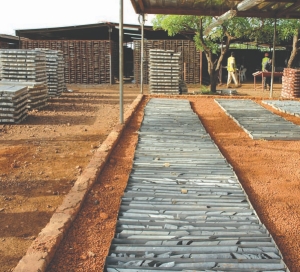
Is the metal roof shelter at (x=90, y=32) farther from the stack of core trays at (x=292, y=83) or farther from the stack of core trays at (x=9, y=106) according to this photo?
the stack of core trays at (x=9, y=106)

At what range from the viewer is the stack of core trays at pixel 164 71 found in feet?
51.6

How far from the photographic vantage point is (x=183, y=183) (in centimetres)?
467

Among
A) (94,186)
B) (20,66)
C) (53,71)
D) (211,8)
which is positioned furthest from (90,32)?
(94,186)

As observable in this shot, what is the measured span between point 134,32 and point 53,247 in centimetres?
2173

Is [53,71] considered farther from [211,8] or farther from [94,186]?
[94,186]

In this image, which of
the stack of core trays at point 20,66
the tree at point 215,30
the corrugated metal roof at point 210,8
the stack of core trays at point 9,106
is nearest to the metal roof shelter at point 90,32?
the tree at point 215,30

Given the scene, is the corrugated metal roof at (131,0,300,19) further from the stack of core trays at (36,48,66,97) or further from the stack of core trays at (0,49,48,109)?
the stack of core trays at (36,48,66,97)

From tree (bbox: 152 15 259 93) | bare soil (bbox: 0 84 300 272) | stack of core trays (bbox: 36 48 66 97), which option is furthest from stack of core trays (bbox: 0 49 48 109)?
tree (bbox: 152 15 259 93)

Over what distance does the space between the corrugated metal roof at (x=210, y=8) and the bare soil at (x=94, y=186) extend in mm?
4093

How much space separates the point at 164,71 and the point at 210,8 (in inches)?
153

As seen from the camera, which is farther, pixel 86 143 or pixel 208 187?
pixel 86 143

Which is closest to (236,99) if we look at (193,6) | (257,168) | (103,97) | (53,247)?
(193,6)

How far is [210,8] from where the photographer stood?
12.5 m

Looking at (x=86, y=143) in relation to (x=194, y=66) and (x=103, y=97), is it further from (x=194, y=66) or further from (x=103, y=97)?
(x=194, y=66)
